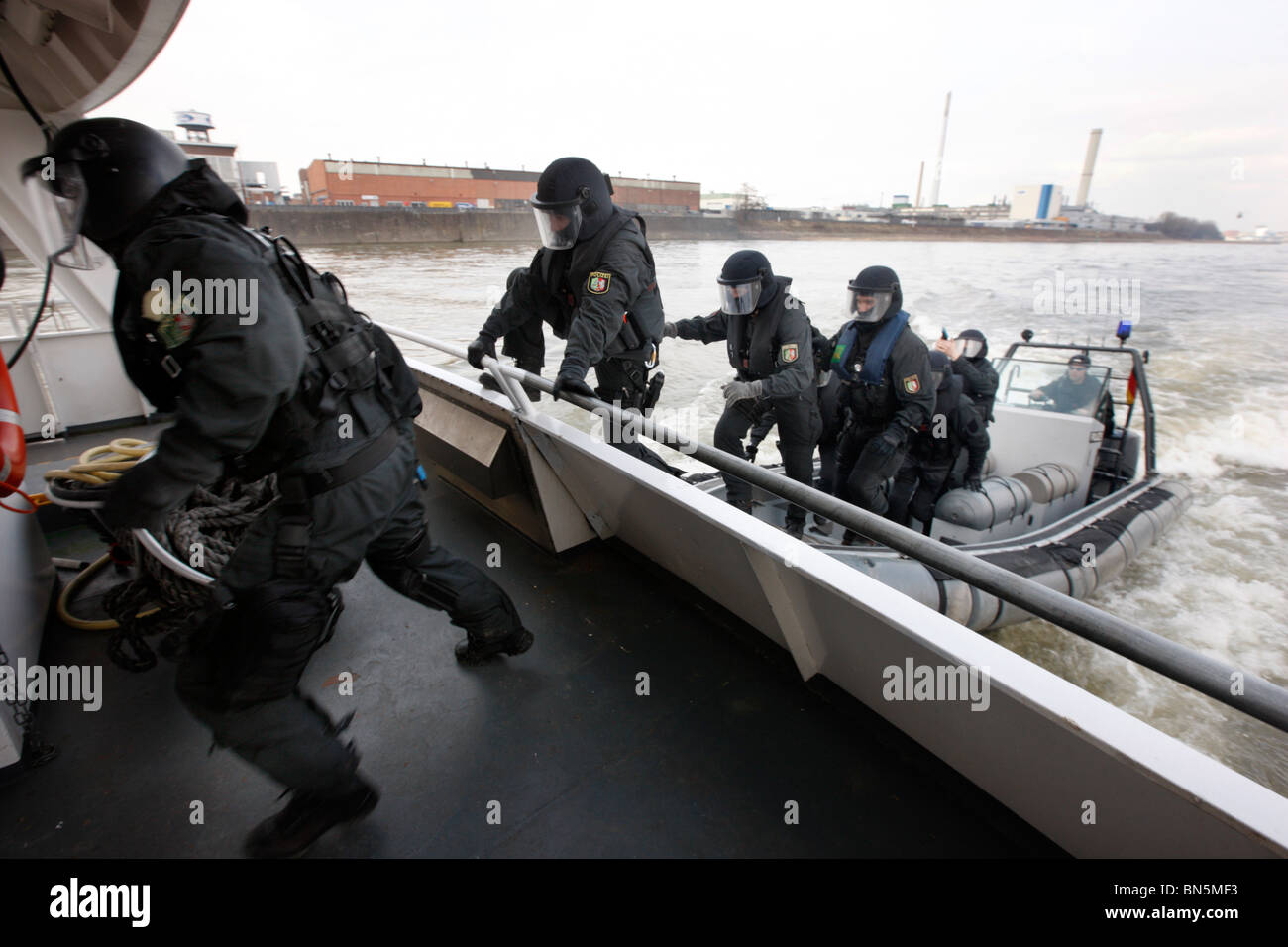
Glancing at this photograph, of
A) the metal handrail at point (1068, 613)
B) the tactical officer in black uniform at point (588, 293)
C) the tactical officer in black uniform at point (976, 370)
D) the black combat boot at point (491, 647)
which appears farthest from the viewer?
the tactical officer in black uniform at point (976, 370)

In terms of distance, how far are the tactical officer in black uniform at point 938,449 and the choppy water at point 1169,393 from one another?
1247 millimetres

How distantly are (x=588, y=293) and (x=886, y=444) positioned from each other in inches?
92.1

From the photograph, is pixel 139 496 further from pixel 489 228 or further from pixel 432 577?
pixel 489 228

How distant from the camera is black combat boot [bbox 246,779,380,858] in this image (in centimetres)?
145

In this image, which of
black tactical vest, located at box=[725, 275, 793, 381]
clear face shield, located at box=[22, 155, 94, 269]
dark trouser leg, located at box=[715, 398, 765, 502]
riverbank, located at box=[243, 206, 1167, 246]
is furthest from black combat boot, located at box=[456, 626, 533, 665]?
riverbank, located at box=[243, 206, 1167, 246]

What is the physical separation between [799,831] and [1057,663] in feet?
13.6

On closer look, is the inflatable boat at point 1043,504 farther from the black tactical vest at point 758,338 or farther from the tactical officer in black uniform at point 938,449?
the black tactical vest at point 758,338

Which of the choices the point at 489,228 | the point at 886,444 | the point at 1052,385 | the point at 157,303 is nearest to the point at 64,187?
the point at 157,303

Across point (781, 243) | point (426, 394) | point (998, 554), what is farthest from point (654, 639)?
point (781, 243)

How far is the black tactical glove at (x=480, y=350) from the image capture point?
2.75 meters

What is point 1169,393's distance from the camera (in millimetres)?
11086

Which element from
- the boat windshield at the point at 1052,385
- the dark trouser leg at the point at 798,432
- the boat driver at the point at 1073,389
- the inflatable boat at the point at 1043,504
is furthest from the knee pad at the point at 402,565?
the boat driver at the point at 1073,389
